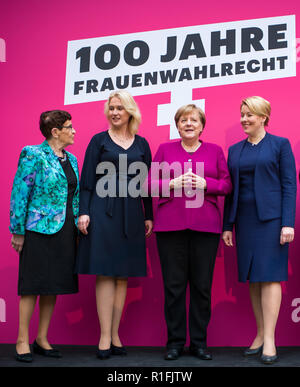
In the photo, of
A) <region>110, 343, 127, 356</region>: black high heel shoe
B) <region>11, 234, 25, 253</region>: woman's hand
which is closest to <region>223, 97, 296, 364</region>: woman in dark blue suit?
<region>110, 343, 127, 356</region>: black high heel shoe

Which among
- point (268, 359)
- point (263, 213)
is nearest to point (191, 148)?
point (263, 213)

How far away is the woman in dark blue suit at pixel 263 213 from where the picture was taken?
2547mm

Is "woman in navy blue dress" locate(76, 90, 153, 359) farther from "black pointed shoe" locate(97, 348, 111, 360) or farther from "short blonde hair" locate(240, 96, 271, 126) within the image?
"short blonde hair" locate(240, 96, 271, 126)

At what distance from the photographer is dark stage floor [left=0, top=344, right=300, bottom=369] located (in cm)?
248

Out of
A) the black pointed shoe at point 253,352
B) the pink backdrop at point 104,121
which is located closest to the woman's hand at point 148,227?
the pink backdrop at point 104,121

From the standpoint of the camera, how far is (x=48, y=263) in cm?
260

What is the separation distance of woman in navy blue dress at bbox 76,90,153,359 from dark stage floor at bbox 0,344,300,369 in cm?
12

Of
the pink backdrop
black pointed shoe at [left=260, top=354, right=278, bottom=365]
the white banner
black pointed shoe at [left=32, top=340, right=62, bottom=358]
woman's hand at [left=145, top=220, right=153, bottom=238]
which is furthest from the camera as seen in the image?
the white banner

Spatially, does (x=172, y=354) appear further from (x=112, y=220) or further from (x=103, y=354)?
(x=112, y=220)

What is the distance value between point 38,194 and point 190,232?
0.90 m

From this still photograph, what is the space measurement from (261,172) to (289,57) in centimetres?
113

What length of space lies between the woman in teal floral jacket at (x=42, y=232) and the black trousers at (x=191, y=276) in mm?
577
